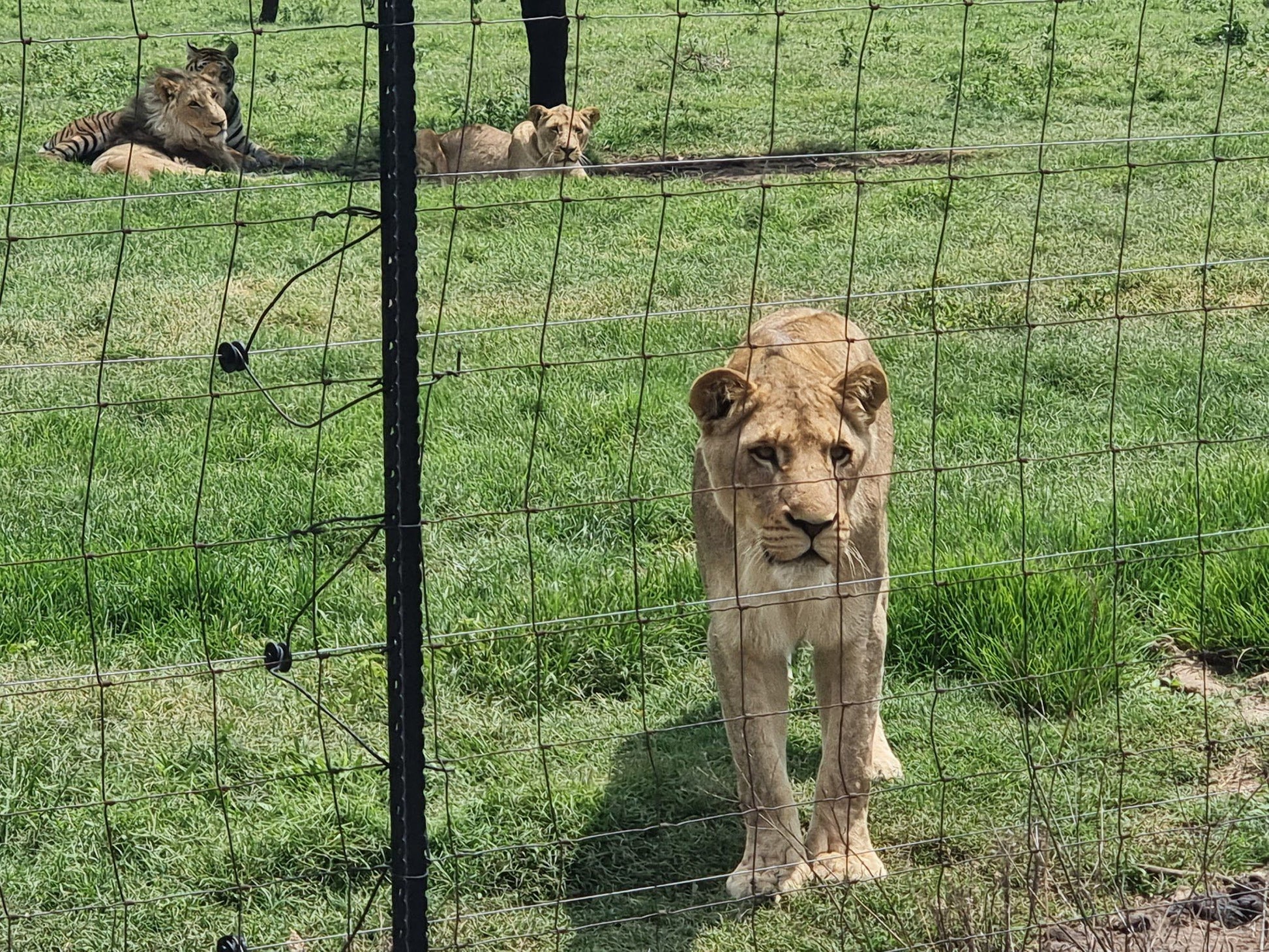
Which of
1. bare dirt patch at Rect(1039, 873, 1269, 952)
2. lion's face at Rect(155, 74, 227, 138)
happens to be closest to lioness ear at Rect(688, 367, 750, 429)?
bare dirt patch at Rect(1039, 873, 1269, 952)

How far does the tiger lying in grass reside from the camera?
1275cm

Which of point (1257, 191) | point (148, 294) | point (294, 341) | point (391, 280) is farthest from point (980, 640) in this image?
point (1257, 191)

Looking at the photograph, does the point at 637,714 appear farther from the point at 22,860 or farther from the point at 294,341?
the point at 294,341

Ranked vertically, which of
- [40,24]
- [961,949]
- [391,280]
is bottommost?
[40,24]

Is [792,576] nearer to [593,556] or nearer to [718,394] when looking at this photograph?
[718,394]

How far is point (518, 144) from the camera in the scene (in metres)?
12.5

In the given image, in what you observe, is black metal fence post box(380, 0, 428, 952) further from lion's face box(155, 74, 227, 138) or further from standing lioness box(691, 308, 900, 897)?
lion's face box(155, 74, 227, 138)

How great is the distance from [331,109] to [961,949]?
1226cm

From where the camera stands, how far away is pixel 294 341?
26.1 feet

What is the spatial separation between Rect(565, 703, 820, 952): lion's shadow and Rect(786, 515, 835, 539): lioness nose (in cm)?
53

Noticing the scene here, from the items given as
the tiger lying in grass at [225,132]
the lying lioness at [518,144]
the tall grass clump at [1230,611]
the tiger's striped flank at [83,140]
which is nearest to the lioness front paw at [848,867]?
the tall grass clump at [1230,611]

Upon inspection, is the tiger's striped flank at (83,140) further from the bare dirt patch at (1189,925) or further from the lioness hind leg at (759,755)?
the bare dirt patch at (1189,925)

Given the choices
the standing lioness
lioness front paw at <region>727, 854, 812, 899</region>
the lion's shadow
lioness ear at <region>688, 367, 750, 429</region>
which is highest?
lioness ear at <region>688, 367, 750, 429</region>

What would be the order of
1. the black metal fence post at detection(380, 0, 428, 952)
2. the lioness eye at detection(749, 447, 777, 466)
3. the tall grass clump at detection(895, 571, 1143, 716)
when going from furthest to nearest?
the tall grass clump at detection(895, 571, 1143, 716)
the lioness eye at detection(749, 447, 777, 466)
the black metal fence post at detection(380, 0, 428, 952)
